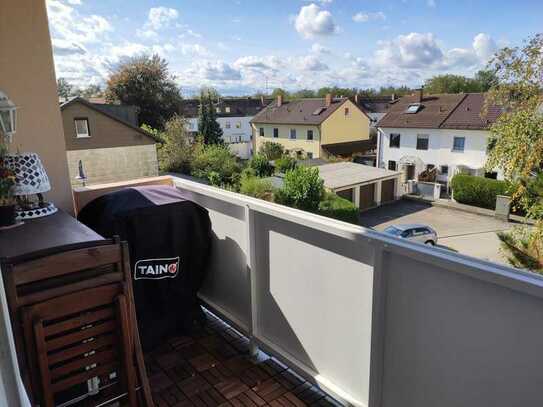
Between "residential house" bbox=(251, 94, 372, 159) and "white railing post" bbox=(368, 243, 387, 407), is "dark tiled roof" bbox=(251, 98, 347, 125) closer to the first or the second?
"residential house" bbox=(251, 94, 372, 159)

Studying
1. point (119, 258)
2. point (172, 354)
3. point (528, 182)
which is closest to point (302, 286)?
point (119, 258)

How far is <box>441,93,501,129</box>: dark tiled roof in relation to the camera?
57.8 feet

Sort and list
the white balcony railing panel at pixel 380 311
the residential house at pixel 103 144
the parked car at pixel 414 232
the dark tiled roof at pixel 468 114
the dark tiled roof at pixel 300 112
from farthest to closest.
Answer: the dark tiled roof at pixel 300 112 → the dark tiled roof at pixel 468 114 → the residential house at pixel 103 144 → the parked car at pixel 414 232 → the white balcony railing panel at pixel 380 311

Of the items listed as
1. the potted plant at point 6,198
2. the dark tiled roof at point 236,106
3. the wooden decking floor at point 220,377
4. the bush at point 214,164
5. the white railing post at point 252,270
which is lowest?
the bush at point 214,164

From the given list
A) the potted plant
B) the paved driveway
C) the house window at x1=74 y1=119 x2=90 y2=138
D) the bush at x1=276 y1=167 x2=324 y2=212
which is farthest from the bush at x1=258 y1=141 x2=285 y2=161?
the potted plant

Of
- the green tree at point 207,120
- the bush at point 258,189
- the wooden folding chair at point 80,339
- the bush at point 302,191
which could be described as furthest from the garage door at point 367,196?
the wooden folding chair at point 80,339

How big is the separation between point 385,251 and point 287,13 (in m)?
22.4

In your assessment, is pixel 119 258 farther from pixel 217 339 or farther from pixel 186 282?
pixel 217 339

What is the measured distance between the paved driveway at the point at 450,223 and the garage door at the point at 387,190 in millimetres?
363

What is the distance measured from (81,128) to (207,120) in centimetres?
1202

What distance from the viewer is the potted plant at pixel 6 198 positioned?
5.52ft

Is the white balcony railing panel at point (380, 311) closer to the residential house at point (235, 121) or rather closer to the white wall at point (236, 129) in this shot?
the residential house at point (235, 121)

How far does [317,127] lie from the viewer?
24.0m

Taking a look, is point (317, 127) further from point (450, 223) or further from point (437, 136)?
point (450, 223)
